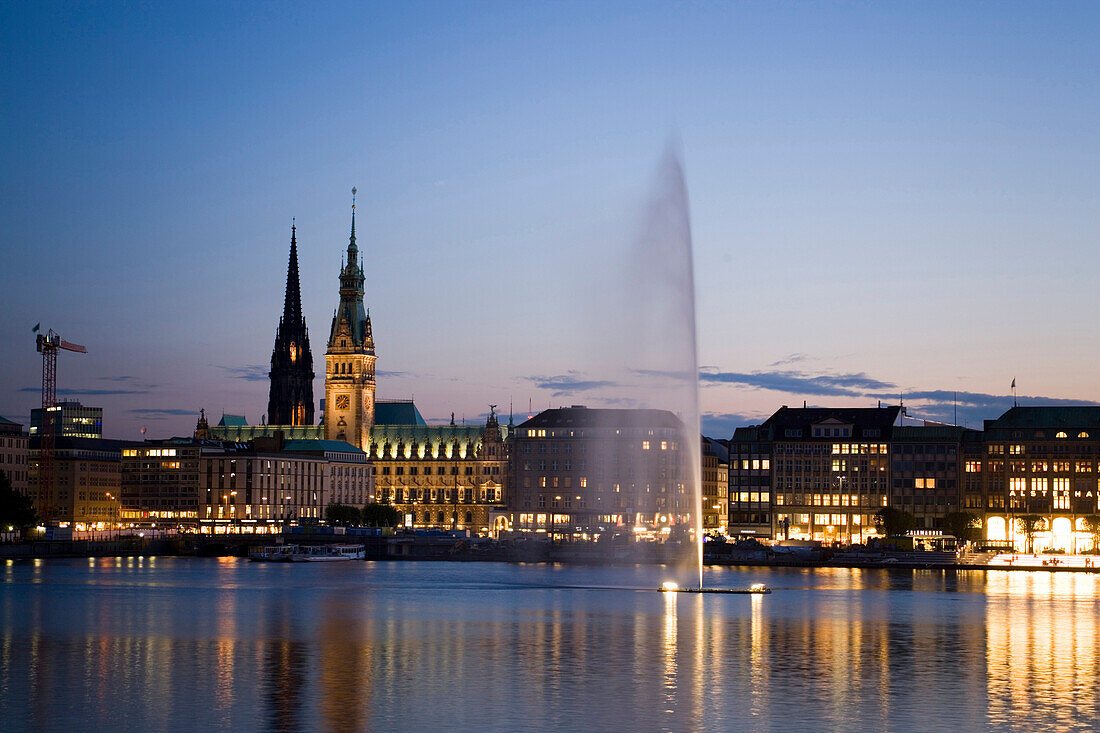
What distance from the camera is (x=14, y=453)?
636 feet

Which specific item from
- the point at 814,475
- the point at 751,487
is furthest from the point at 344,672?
the point at 751,487

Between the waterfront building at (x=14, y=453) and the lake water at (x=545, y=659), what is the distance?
3862 inches

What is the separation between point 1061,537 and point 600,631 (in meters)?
111

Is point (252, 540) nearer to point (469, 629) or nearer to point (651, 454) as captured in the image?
point (651, 454)

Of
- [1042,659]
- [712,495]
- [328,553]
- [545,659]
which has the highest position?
[712,495]

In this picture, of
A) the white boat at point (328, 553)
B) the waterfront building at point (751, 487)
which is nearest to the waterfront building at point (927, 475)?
the waterfront building at point (751, 487)

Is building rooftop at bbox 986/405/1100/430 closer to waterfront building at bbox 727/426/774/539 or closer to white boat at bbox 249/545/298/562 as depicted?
waterfront building at bbox 727/426/774/539

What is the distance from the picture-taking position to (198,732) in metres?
37.1

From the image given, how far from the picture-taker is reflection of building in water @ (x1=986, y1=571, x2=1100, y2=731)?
41250 millimetres

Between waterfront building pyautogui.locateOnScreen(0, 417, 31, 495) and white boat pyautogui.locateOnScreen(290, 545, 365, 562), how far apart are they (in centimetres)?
4374

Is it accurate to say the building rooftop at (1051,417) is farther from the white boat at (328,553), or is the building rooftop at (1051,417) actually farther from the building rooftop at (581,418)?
the white boat at (328,553)

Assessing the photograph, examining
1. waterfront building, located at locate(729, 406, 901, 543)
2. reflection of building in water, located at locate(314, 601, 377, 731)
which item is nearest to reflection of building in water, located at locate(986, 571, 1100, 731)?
reflection of building in water, located at locate(314, 601, 377, 731)

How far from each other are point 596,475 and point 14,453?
242 feet

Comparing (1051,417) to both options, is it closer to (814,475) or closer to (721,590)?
(814,475)
